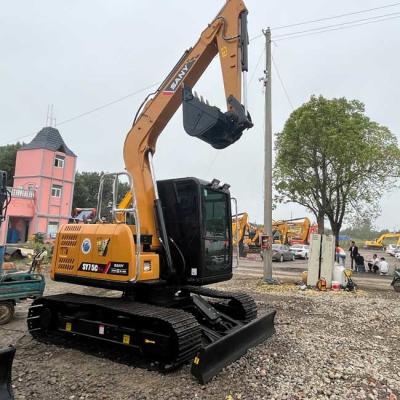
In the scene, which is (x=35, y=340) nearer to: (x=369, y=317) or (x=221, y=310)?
(x=221, y=310)

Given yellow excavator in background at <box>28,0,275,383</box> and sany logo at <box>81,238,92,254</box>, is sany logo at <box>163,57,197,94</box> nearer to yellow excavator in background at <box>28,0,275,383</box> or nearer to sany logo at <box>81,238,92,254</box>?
yellow excavator in background at <box>28,0,275,383</box>

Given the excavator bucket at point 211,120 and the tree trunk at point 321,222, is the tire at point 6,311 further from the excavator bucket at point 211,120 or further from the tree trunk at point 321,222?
the tree trunk at point 321,222

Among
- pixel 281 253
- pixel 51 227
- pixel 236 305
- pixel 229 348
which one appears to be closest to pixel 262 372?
pixel 229 348

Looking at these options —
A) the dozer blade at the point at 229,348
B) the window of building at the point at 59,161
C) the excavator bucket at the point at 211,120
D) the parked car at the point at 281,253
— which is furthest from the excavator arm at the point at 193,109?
the window of building at the point at 59,161

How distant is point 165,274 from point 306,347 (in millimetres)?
2583

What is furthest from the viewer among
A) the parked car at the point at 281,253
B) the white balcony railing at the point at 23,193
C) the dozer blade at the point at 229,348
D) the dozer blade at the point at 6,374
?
the white balcony railing at the point at 23,193

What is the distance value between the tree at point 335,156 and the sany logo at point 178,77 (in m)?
14.4

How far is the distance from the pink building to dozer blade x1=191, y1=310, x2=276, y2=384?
90.8ft

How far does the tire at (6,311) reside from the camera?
321 inches

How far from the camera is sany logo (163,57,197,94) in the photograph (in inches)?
270

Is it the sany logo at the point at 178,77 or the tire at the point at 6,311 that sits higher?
the sany logo at the point at 178,77

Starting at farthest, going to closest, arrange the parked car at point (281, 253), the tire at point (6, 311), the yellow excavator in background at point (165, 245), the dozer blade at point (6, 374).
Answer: the parked car at point (281, 253) < the tire at point (6, 311) < the yellow excavator in background at point (165, 245) < the dozer blade at point (6, 374)

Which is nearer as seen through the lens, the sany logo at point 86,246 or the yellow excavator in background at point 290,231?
the sany logo at point 86,246

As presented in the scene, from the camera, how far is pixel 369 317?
31.2 ft
